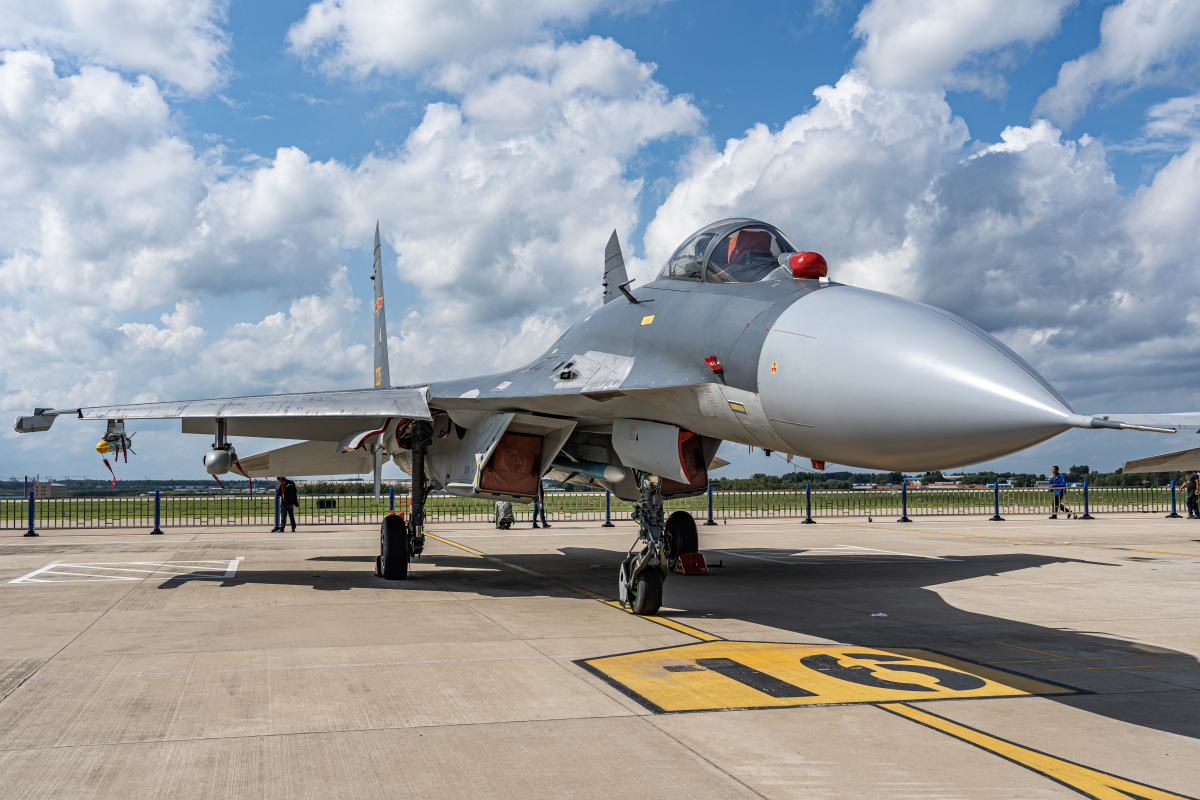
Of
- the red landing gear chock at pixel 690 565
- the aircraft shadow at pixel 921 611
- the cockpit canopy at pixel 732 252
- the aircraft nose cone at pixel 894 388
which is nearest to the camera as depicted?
the aircraft nose cone at pixel 894 388

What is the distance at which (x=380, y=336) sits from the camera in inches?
709

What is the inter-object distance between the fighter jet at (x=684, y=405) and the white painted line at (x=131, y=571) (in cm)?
180

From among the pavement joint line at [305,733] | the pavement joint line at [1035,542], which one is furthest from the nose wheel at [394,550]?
the pavement joint line at [1035,542]

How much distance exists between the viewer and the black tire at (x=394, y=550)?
11.1 m

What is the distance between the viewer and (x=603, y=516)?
2866cm

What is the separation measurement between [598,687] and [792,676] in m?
1.31

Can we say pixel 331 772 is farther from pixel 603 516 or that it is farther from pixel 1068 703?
pixel 603 516

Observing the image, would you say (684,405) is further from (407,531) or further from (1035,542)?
(1035,542)

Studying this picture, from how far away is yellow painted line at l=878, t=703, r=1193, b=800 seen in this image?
340cm

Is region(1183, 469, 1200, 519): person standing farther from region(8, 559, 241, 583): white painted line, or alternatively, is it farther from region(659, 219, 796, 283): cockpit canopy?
region(8, 559, 241, 583): white painted line

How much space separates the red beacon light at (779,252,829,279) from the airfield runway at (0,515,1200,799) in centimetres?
303

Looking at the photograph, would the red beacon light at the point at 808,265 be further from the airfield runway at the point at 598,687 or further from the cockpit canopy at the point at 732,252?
the airfield runway at the point at 598,687

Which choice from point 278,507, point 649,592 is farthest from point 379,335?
point 649,592

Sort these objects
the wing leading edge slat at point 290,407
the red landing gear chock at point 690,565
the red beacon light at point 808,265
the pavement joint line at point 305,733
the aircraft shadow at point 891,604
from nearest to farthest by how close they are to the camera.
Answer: the pavement joint line at point 305,733, the aircraft shadow at point 891,604, the red beacon light at point 808,265, the wing leading edge slat at point 290,407, the red landing gear chock at point 690,565
